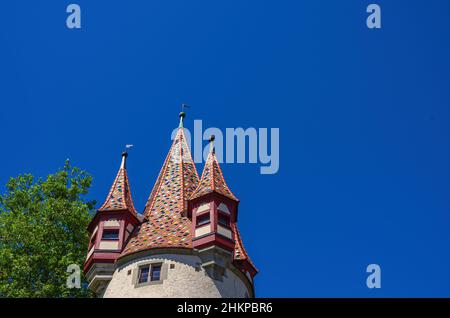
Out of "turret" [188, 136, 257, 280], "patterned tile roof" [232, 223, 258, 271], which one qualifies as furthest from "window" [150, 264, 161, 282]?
"patterned tile roof" [232, 223, 258, 271]

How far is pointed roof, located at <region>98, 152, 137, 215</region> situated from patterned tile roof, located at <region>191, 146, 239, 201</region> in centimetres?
262

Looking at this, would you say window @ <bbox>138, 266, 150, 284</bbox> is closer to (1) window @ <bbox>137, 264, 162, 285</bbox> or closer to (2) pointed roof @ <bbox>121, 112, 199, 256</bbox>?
(1) window @ <bbox>137, 264, 162, 285</bbox>

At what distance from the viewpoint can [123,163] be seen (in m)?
26.0

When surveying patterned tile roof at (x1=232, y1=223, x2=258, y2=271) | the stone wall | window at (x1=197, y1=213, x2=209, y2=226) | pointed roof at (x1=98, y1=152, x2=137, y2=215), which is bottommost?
the stone wall

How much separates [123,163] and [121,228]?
13.3 ft

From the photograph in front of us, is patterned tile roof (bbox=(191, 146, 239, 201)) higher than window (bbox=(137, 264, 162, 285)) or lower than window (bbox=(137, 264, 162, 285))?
higher

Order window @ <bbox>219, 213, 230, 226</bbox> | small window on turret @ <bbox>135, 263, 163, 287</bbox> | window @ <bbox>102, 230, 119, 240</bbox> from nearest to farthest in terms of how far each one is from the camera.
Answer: small window on turret @ <bbox>135, 263, 163, 287</bbox>
window @ <bbox>219, 213, 230, 226</bbox>
window @ <bbox>102, 230, 119, 240</bbox>

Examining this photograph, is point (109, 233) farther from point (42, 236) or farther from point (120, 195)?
point (42, 236)

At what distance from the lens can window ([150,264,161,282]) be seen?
68.0 ft

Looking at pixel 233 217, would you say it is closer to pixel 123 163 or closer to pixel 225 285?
pixel 225 285

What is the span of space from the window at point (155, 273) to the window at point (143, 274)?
20 cm

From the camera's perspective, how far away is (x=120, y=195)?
24.2 metres

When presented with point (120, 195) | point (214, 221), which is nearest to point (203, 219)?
point (214, 221)
